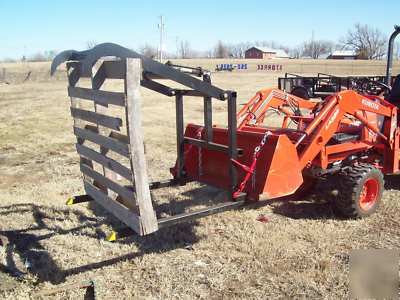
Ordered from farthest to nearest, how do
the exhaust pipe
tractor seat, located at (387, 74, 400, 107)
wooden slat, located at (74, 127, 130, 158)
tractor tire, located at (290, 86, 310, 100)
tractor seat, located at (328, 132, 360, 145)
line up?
tractor tire, located at (290, 86, 310, 100), the exhaust pipe, tractor seat, located at (387, 74, 400, 107), tractor seat, located at (328, 132, 360, 145), wooden slat, located at (74, 127, 130, 158)

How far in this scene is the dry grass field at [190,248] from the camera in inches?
147

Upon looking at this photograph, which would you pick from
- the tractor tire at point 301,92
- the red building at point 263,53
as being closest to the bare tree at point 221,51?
the red building at point 263,53

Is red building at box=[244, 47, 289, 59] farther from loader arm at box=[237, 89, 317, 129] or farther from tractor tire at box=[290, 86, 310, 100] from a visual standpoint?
loader arm at box=[237, 89, 317, 129]

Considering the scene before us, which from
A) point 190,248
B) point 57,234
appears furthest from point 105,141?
point 57,234

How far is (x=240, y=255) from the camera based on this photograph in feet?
14.1

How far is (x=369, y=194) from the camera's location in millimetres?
5266

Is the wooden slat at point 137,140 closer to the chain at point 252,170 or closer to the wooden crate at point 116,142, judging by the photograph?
the wooden crate at point 116,142

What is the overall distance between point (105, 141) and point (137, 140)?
0.47 meters

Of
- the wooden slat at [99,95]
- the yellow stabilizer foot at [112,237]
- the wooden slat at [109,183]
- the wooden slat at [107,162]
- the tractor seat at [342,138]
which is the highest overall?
the wooden slat at [99,95]

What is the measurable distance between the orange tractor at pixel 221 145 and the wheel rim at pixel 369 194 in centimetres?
1

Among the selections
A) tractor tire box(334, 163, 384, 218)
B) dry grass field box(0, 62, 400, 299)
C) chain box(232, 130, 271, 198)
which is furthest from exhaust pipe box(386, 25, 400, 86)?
chain box(232, 130, 271, 198)

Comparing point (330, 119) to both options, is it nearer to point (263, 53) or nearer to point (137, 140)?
point (137, 140)

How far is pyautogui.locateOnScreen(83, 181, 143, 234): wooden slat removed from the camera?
3398 millimetres

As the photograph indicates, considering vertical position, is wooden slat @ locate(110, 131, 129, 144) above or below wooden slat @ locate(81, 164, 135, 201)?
above
